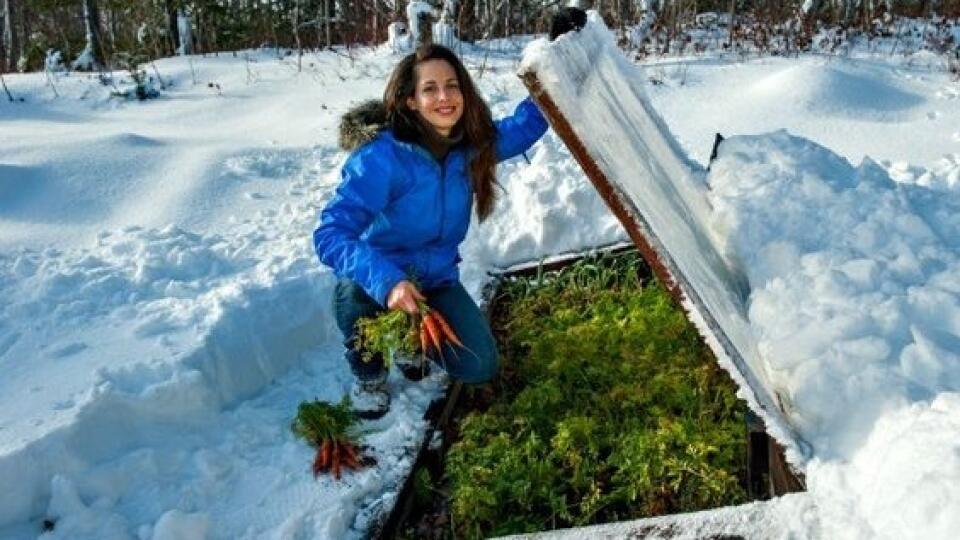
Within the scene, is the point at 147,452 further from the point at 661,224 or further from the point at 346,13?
the point at 346,13

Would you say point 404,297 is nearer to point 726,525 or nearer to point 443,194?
point 443,194

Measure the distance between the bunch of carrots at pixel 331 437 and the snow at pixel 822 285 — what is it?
126 cm

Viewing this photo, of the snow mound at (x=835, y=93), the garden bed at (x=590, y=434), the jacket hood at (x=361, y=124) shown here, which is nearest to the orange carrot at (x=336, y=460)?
the garden bed at (x=590, y=434)

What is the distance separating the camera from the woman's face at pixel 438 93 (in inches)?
113

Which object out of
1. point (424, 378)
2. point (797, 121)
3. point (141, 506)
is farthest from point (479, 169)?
point (797, 121)

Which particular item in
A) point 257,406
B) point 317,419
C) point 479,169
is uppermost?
point 479,169

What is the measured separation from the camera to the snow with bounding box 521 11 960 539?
152 cm

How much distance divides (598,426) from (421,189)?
1065 millimetres

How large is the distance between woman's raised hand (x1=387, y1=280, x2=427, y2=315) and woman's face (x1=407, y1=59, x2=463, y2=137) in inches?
27.8

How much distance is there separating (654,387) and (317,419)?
44.8 inches

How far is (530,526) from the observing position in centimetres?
231

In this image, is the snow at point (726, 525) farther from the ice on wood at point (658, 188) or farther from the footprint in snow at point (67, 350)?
the footprint in snow at point (67, 350)

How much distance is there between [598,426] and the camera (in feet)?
8.66

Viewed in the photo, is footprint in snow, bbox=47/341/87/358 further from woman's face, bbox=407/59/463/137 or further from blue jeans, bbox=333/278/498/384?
woman's face, bbox=407/59/463/137
